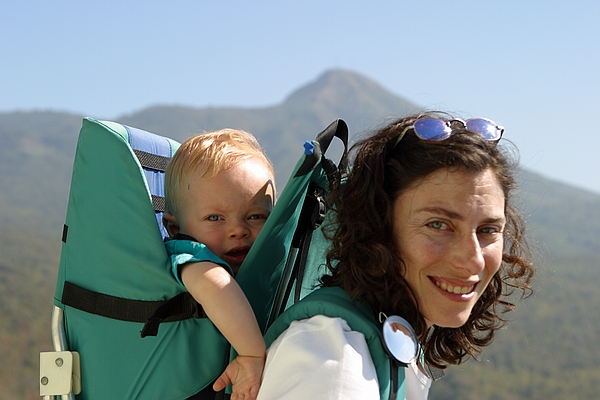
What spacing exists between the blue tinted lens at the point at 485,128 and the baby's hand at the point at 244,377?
2.95 feet

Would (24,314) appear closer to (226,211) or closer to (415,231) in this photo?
(226,211)

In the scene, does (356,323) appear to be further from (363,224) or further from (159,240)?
(159,240)

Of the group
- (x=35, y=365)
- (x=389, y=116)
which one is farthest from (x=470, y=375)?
(x=389, y=116)

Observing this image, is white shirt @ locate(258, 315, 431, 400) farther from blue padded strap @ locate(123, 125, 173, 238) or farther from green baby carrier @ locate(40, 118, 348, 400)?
blue padded strap @ locate(123, 125, 173, 238)

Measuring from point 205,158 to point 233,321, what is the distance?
0.58 m

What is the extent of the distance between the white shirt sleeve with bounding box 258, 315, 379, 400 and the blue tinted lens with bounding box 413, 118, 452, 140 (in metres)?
0.60

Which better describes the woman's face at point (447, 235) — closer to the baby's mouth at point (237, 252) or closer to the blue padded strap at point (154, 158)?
the baby's mouth at point (237, 252)

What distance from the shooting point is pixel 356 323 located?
5.90 feet

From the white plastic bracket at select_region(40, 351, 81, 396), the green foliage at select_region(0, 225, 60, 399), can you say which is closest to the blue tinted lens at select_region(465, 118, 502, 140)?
the white plastic bracket at select_region(40, 351, 81, 396)

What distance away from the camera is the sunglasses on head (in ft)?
6.66

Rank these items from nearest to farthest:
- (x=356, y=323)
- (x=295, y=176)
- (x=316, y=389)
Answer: (x=316, y=389), (x=356, y=323), (x=295, y=176)

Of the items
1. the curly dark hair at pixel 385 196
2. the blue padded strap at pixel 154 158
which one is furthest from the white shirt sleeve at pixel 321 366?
the blue padded strap at pixel 154 158

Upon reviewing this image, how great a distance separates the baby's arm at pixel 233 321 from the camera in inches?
73.6

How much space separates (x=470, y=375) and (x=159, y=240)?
51926 millimetres
